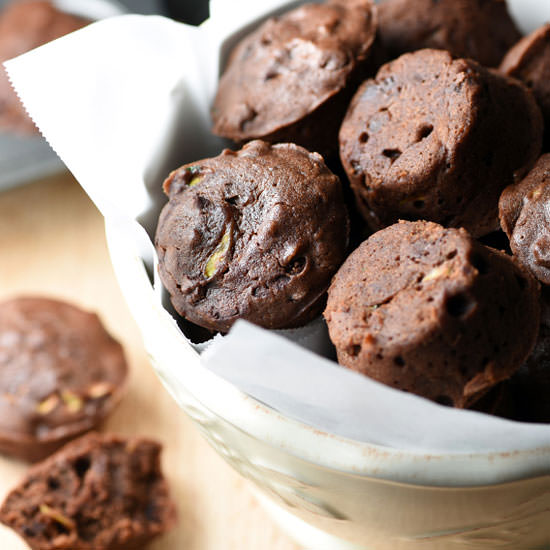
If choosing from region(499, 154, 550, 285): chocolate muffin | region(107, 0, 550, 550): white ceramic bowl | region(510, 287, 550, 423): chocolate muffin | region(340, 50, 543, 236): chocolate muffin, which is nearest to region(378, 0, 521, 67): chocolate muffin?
region(340, 50, 543, 236): chocolate muffin

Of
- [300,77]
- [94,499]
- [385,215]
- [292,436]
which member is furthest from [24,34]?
[292,436]

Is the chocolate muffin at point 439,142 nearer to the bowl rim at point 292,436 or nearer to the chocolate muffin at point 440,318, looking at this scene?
the chocolate muffin at point 440,318

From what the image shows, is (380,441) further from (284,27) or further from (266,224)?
(284,27)

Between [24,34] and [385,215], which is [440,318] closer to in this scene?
[385,215]

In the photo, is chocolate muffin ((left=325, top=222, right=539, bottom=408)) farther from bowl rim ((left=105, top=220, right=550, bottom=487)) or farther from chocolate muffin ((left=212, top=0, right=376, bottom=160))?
chocolate muffin ((left=212, top=0, right=376, bottom=160))

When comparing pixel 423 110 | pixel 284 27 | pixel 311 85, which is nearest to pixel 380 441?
pixel 423 110
